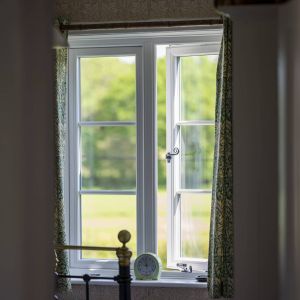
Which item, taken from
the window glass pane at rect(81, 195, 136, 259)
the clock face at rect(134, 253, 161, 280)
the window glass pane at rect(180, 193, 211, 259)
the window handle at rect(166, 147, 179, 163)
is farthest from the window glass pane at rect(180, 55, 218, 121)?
the clock face at rect(134, 253, 161, 280)

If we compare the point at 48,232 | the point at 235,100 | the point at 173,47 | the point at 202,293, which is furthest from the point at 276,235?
the point at 173,47

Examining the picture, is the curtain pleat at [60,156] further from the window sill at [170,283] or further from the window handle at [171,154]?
the window handle at [171,154]

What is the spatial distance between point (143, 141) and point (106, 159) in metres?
0.22

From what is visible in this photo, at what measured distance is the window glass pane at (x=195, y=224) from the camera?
100 inches

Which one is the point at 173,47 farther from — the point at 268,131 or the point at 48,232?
the point at 48,232

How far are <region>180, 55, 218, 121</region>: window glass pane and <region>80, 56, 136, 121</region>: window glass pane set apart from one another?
0.22 m

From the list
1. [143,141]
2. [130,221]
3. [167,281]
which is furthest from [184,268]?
[143,141]

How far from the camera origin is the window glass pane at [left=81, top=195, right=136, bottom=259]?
102 inches

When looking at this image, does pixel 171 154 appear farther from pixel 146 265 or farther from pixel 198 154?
pixel 146 265

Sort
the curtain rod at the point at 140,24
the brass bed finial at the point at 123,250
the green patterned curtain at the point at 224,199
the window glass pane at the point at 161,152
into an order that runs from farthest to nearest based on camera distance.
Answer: the window glass pane at the point at 161,152
the curtain rod at the point at 140,24
the green patterned curtain at the point at 224,199
the brass bed finial at the point at 123,250

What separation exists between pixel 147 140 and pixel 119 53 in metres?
0.41

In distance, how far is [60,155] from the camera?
2520 millimetres

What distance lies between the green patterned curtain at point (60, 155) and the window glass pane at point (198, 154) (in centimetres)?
52

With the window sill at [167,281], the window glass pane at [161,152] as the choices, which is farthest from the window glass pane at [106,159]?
the window sill at [167,281]
